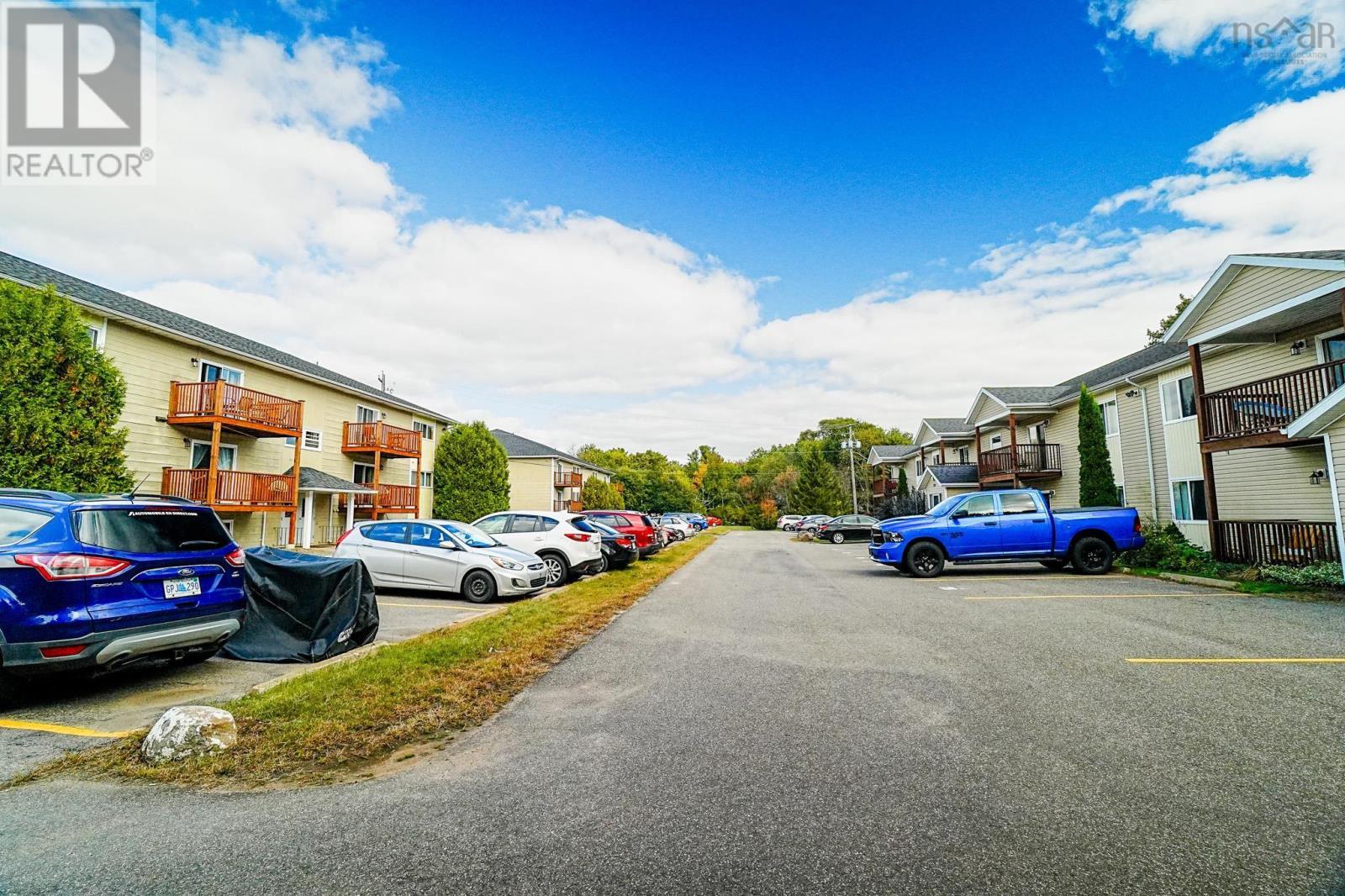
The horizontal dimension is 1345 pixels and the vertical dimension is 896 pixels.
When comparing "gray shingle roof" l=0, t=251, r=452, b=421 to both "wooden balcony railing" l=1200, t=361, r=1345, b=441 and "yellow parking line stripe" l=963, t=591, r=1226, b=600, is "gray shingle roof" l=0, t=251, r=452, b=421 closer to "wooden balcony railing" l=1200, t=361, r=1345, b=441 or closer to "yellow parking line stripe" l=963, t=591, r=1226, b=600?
"yellow parking line stripe" l=963, t=591, r=1226, b=600

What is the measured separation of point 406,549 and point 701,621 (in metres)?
6.04

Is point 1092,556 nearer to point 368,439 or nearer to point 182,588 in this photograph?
point 182,588

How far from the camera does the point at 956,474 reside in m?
35.2

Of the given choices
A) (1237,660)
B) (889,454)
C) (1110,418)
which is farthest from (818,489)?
(1237,660)

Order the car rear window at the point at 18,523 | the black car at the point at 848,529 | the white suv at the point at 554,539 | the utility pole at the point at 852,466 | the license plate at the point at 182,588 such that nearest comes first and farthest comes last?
1. the car rear window at the point at 18,523
2. the license plate at the point at 182,588
3. the white suv at the point at 554,539
4. the black car at the point at 848,529
5. the utility pole at the point at 852,466

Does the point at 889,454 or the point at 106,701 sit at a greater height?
the point at 889,454

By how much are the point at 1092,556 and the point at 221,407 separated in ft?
79.4

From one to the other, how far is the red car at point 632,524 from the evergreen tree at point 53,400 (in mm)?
11421

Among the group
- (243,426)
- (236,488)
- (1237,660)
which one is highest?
(243,426)

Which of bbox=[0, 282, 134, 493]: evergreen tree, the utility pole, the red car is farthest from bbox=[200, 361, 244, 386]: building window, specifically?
the utility pole

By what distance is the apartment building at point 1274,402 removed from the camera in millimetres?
12938

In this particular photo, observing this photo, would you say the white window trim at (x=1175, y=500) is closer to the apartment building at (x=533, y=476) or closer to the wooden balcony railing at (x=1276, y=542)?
the wooden balcony railing at (x=1276, y=542)

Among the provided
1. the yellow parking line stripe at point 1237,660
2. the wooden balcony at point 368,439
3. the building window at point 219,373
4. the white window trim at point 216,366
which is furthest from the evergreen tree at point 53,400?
the yellow parking line stripe at point 1237,660

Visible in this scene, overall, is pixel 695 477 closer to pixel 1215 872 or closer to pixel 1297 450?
pixel 1297 450
